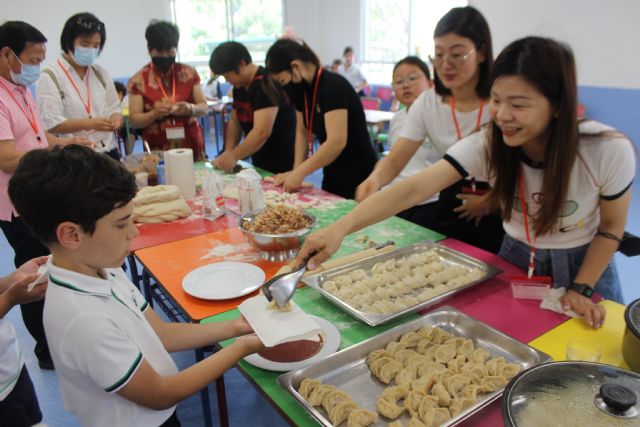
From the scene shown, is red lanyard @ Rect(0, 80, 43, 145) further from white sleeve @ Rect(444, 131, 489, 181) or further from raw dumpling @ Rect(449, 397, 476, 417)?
raw dumpling @ Rect(449, 397, 476, 417)

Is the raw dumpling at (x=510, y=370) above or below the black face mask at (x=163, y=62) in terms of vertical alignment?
below

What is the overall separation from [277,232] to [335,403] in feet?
3.09

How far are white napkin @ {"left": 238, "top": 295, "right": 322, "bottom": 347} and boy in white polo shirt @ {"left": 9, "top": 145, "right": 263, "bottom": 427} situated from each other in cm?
5

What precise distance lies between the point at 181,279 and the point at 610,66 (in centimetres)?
613

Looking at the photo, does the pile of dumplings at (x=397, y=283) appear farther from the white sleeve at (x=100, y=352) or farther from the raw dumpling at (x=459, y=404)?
the white sleeve at (x=100, y=352)

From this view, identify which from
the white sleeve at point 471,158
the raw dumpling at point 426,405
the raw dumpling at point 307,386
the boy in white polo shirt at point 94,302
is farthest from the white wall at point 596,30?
the boy in white polo shirt at point 94,302

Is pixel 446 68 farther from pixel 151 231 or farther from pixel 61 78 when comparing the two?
pixel 61 78

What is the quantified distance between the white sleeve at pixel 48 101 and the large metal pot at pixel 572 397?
315 cm

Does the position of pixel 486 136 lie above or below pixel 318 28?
below

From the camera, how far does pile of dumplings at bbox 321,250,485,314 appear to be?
152cm

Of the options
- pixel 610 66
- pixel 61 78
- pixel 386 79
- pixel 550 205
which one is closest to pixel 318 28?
pixel 386 79

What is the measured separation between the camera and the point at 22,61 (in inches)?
93.7

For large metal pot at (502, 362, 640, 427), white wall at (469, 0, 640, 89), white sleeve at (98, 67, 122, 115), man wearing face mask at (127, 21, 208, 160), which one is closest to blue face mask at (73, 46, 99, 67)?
white sleeve at (98, 67, 122, 115)

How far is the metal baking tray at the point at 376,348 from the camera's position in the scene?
1087 millimetres
